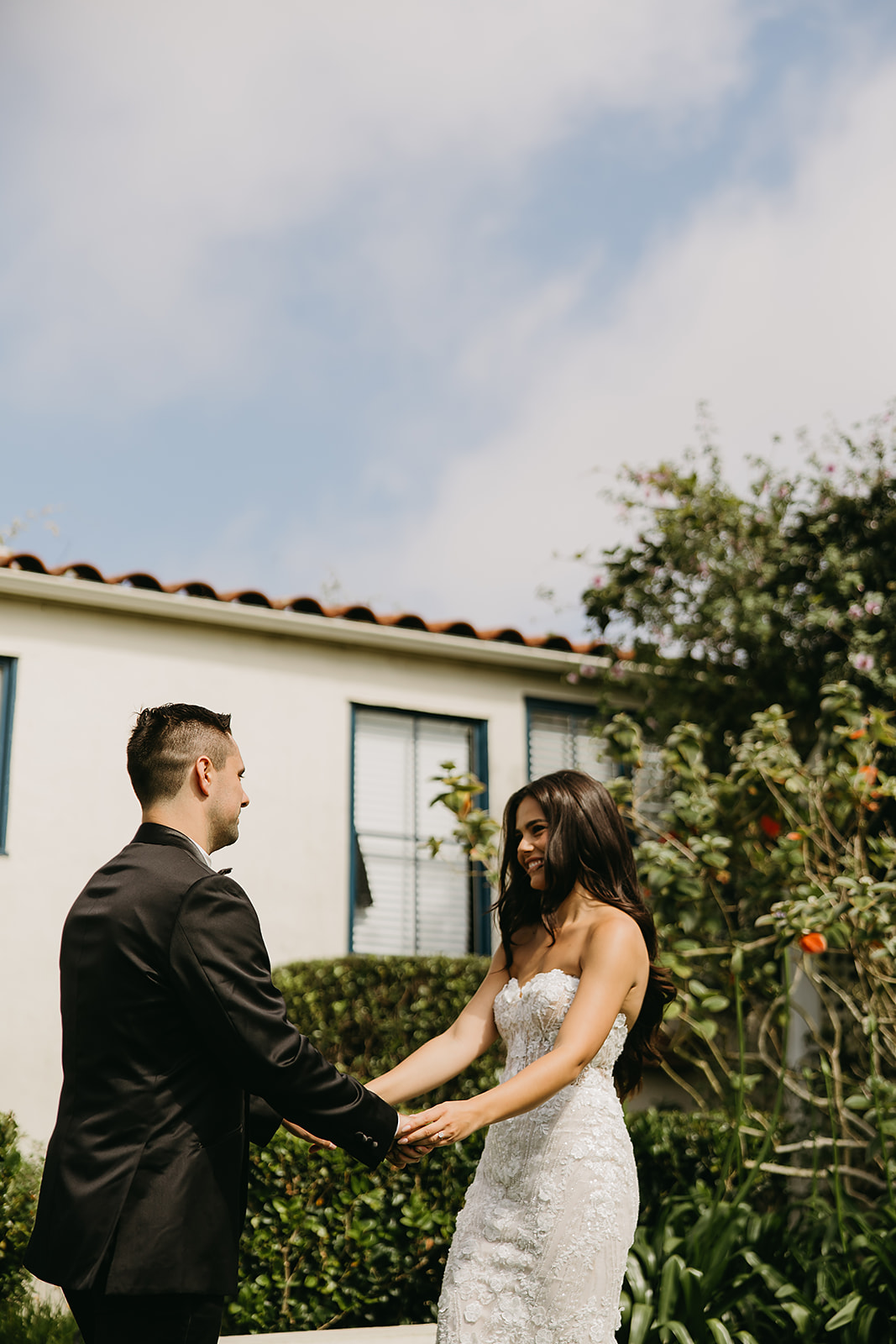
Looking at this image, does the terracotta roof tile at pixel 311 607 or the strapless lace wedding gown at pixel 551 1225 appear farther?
the terracotta roof tile at pixel 311 607

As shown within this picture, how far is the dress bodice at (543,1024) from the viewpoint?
380 centimetres

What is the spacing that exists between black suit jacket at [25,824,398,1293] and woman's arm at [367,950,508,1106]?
0.87 meters

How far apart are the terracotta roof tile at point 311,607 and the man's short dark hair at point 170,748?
5.86 meters

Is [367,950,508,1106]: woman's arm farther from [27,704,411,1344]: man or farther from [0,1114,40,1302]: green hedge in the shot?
[0,1114,40,1302]: green hedge

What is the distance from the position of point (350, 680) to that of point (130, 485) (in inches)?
340

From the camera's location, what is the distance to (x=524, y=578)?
10430mm

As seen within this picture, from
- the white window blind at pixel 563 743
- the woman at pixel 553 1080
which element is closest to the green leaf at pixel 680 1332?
the woman at pixel 553 1080

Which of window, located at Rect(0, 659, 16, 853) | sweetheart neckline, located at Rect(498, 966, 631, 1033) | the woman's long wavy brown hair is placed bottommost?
sweetheart neckline, located at Rect(498, 966, 631, 1033)

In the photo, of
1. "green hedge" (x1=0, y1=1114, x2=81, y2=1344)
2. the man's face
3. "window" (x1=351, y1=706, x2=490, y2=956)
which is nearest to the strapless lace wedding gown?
the man's face

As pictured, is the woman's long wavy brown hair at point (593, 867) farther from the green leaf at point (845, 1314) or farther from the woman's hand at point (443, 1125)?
the green leaf at point (845, 1314)

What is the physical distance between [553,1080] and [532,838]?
82 centimetres

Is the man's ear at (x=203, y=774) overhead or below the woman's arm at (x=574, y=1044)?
overhead

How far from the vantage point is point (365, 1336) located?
5.32m

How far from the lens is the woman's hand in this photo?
3.42 metres
